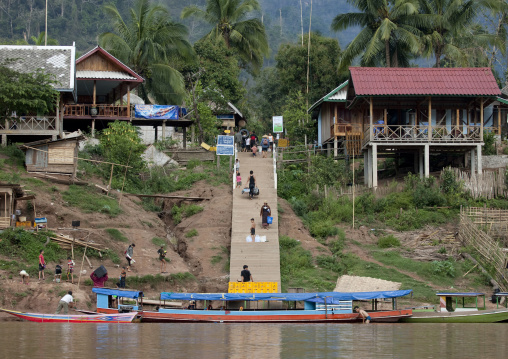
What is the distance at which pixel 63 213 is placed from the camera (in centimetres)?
3033

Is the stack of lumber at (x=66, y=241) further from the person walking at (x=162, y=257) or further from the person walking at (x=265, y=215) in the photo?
the person walking at (x=265, y=215)

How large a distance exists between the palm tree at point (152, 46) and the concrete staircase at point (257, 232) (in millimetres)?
12567

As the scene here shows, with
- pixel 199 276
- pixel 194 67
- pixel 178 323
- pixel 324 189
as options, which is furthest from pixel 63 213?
pixel 194 67

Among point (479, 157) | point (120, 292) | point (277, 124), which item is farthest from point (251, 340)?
point (277, 124)

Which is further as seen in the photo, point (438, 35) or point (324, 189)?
point (438, 35)

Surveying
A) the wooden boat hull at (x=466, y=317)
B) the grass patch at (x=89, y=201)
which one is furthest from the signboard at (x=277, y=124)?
the wooden boat hull at (x=466, y=317)

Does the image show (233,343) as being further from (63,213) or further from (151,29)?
(151,29)

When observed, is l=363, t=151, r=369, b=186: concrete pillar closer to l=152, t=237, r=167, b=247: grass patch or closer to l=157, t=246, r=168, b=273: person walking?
l=152, t=237, r=167, b=247: grass patch

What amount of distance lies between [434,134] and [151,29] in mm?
19228

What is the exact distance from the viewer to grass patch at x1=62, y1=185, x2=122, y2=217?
31672 mm

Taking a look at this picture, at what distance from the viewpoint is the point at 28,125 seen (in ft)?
121

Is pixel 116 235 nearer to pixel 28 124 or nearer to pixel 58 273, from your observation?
pixel 58 273

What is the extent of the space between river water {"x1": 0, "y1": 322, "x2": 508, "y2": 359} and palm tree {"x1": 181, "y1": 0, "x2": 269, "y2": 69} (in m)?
34.0

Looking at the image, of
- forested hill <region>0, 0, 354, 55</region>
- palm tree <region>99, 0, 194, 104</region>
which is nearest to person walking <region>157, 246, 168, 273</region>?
palm tree <region>99, 0, 194, 104</region>
